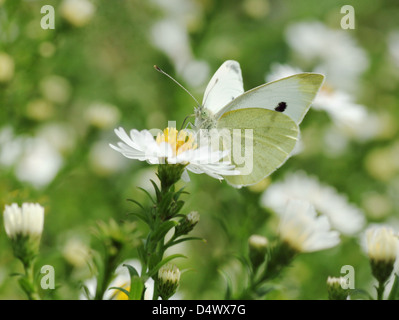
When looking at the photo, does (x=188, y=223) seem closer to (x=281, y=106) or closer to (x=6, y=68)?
(x=281, y=106)

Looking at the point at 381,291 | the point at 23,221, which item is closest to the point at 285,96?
the point at 381,291

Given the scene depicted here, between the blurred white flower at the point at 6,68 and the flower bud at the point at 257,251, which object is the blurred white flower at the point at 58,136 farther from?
the flower bud at the point at 257,251

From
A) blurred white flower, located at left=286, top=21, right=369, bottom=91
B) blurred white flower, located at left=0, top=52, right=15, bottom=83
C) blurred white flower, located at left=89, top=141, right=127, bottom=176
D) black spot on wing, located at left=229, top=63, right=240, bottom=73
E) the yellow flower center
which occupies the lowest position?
the yellow flower center

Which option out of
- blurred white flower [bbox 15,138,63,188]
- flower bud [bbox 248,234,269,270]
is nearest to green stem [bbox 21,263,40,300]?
flower bud [bbox 248,234,269,270]

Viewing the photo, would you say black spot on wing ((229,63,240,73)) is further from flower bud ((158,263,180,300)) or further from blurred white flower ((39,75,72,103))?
blurred white flower ((39,75,72,103))

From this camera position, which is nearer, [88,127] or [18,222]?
[18,222]
